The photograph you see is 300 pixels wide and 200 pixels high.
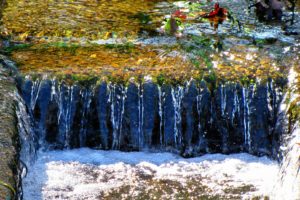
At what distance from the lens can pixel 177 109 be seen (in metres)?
6.39

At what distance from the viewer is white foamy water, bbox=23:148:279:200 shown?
5.57 metres

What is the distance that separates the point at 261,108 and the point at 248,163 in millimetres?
584

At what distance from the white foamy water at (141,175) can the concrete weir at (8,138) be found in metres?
0.45

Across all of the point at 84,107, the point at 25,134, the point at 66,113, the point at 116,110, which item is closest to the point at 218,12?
the point at 116,110

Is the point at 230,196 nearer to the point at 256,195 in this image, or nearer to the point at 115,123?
the point at 256,195

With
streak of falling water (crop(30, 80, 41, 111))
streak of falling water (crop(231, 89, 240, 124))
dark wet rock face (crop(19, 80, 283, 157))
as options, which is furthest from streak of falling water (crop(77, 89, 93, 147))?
streak of falling water (crop(231, 89, 240, 124))

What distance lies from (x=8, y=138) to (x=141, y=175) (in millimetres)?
1253

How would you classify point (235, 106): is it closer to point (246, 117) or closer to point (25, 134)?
point (246, 117)

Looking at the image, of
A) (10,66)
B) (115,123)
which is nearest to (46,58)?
(10,66)

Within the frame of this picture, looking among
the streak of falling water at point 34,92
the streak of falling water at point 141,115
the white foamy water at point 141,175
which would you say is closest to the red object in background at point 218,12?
the streak of falling water at point 141,115

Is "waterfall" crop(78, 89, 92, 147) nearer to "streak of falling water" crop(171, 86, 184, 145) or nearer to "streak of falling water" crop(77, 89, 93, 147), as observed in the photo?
"streak of falling water" crop(77, 89, 93, 147)

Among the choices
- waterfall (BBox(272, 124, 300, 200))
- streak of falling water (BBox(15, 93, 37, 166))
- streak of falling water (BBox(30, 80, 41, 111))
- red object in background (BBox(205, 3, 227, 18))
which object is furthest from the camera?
red object in background (BBox(205, 3, 227, 18))

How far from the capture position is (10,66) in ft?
21.3

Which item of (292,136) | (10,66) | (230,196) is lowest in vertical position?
(230,196)
